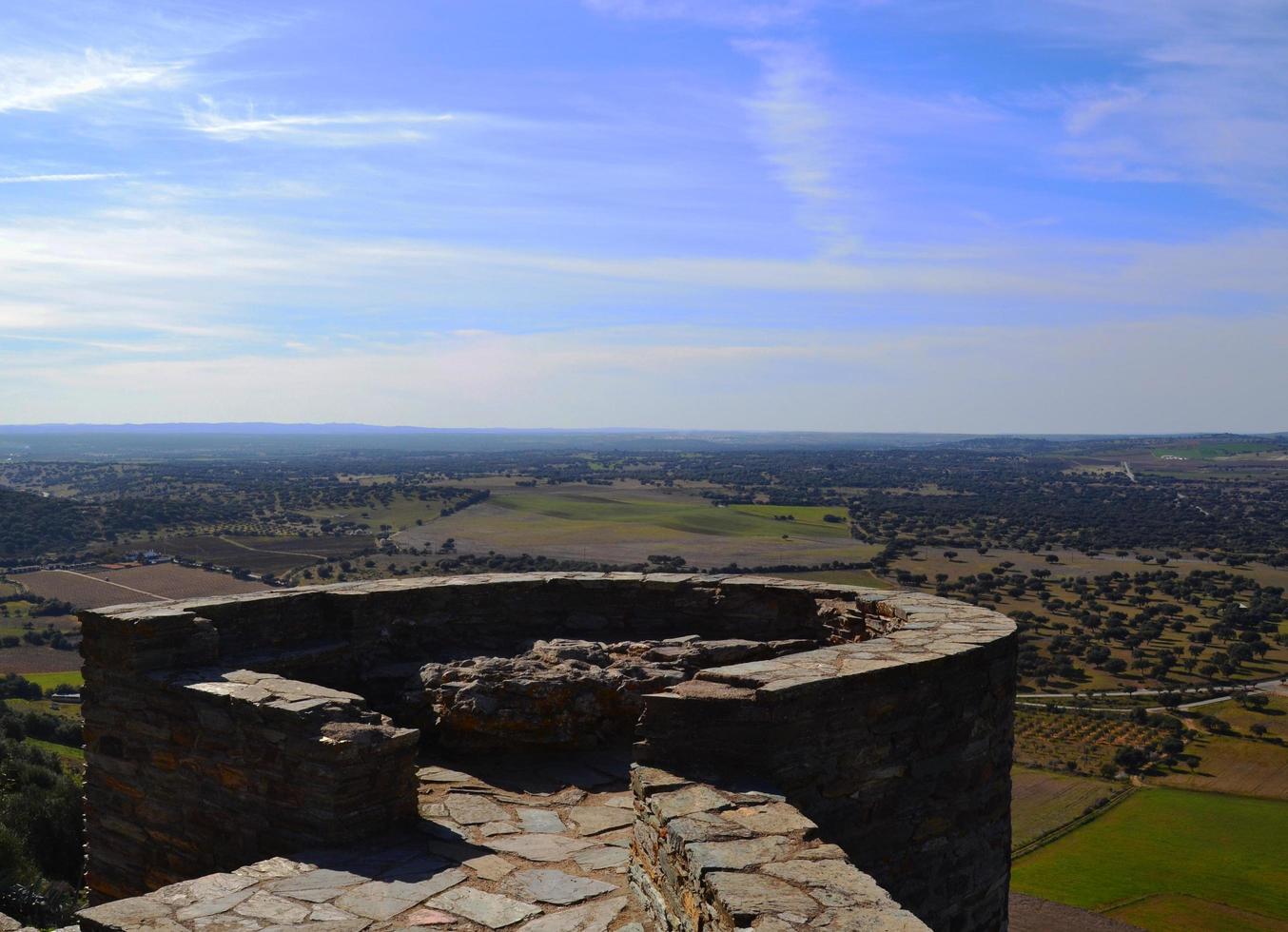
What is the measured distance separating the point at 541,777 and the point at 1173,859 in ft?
74.5

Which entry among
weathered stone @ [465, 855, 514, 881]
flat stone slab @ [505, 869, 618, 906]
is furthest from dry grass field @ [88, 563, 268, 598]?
flat stone slab @ [505, 869, 618, 906]

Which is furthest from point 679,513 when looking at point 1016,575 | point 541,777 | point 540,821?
point 540,821

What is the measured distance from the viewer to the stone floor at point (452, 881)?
3.78 m

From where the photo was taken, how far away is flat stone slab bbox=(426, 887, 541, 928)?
382cm

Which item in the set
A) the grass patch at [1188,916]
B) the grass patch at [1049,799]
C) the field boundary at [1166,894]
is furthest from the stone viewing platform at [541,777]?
the grass patch at [1049,799]

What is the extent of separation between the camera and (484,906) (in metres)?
3.94

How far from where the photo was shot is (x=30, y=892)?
8508mm

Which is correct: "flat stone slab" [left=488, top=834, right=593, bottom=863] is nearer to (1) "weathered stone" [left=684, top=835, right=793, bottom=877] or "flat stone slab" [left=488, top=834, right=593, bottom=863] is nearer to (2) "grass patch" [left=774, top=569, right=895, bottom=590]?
(1) "weathered stone" [left=684, top=835, right=793, bottom=877]

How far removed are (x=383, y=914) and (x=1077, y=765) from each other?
2839 cm

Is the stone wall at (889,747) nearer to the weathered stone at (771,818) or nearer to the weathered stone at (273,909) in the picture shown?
the weathered stone at (771,818)

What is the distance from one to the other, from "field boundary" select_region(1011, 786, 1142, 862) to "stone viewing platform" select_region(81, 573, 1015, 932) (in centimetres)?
1943

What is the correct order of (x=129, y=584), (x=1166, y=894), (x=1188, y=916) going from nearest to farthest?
(x=1188, y=916) < (x=1166, y=894) < (x=129, y=584)

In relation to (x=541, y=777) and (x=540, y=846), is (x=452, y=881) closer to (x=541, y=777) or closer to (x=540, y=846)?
(x=540, y=846)

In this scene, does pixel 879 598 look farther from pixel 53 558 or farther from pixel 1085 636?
pixel 53 558
